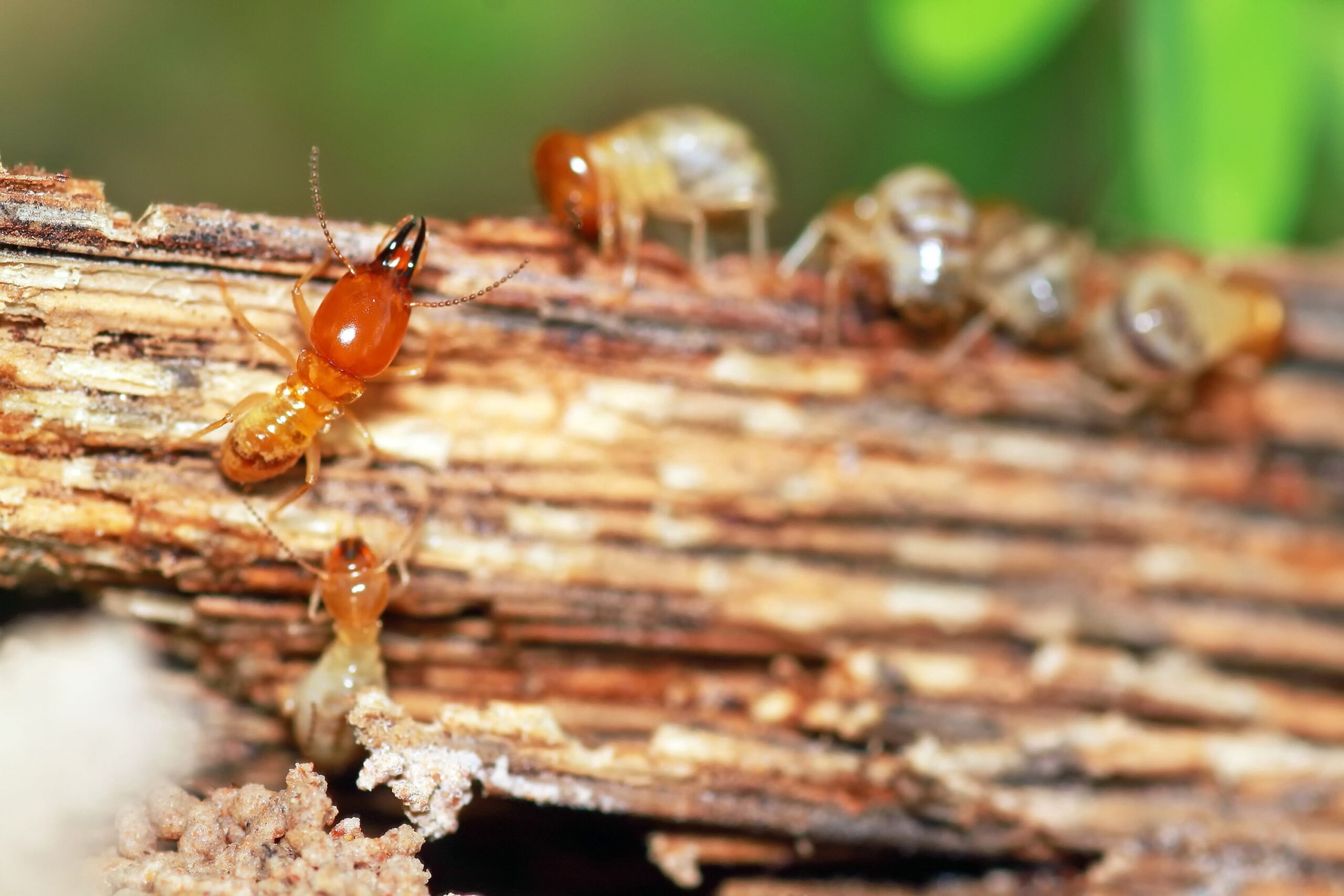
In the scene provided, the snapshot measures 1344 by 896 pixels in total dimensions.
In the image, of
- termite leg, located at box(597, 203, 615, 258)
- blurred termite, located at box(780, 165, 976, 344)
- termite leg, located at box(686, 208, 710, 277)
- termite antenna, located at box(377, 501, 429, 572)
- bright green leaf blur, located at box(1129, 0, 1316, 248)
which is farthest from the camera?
bright green leaf blur, located at box(1129, 0, 1316, 248)

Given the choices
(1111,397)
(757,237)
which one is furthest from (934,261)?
(1111,397)

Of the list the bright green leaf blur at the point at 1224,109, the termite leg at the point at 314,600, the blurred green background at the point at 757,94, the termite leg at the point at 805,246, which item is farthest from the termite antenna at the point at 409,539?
the bright green leaf blur at the point at 1224,109

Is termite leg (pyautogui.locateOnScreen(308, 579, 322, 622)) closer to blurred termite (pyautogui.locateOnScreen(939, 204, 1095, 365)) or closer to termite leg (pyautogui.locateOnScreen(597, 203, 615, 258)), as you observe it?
termite leg (pyautogui.locateOnScreen(597, 203, 615, 258))

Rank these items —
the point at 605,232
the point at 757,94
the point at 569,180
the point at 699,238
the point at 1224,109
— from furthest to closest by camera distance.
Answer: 1. the point at 757,94
2. the point at 1224,109
3. the point at 699,238
4. the point at 569,180
5. the point at 605,232

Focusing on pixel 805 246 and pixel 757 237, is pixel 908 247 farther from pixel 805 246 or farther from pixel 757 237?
pixel 757 237

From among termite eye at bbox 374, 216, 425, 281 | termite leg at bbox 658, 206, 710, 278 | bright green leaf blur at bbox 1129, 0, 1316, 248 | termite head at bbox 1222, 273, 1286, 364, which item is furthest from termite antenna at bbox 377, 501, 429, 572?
bright green leaf blur at bbox 1129, 0, 1316, 248

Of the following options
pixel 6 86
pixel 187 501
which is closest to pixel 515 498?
pixel 187 501
